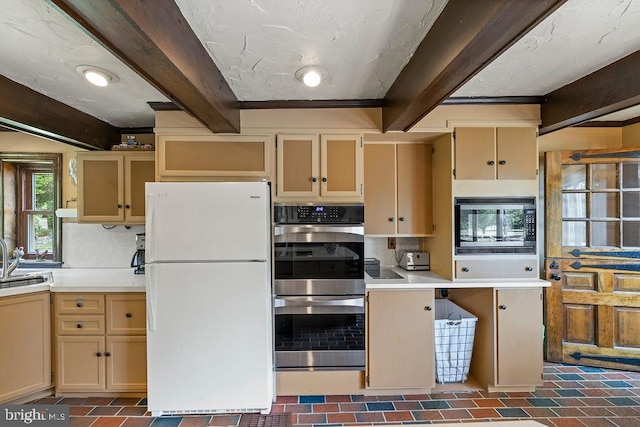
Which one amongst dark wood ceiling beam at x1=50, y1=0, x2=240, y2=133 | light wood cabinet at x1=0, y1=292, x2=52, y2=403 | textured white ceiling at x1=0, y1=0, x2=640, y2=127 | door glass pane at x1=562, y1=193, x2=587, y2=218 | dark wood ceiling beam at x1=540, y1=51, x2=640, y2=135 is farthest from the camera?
door glass pane at x1=562, y1=193, x2=587, y2=218

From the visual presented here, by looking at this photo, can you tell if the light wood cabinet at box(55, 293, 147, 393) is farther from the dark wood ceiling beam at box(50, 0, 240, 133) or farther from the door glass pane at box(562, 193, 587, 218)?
the door glass pane at box(562, 193, 587, 218)

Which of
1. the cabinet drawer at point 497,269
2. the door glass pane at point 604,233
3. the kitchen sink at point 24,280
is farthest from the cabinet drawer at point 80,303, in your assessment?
the door glass pane at point 604,233

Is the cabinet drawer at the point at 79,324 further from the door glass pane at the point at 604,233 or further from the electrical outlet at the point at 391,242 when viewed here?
the door glass pane at the point at 604,233

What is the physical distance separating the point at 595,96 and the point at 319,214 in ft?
6.40

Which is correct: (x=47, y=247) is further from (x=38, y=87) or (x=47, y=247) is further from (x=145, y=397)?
(x=145, y=397)

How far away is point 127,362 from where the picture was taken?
2250mm

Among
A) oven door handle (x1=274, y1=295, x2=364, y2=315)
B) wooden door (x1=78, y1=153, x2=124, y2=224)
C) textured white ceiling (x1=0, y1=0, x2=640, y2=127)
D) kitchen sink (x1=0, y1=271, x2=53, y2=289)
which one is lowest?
oven door handle (x1=274, y1=295, x2=364, y2=315)

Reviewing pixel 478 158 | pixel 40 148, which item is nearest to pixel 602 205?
pixel 478 158

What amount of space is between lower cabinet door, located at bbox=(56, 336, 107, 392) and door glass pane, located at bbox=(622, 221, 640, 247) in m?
4.34

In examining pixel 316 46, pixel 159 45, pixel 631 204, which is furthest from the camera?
pixel 631 204

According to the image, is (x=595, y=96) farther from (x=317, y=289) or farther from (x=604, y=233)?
(x=317, y=289)

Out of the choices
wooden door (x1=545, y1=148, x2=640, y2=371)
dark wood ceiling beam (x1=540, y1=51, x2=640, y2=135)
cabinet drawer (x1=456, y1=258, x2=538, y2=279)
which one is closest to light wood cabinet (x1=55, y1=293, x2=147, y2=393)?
cabinet drawer (x1=456, y1=258, x2=538, y2=279)

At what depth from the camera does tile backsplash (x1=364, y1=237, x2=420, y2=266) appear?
2.92 meters

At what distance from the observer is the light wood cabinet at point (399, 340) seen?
7.49 ft
